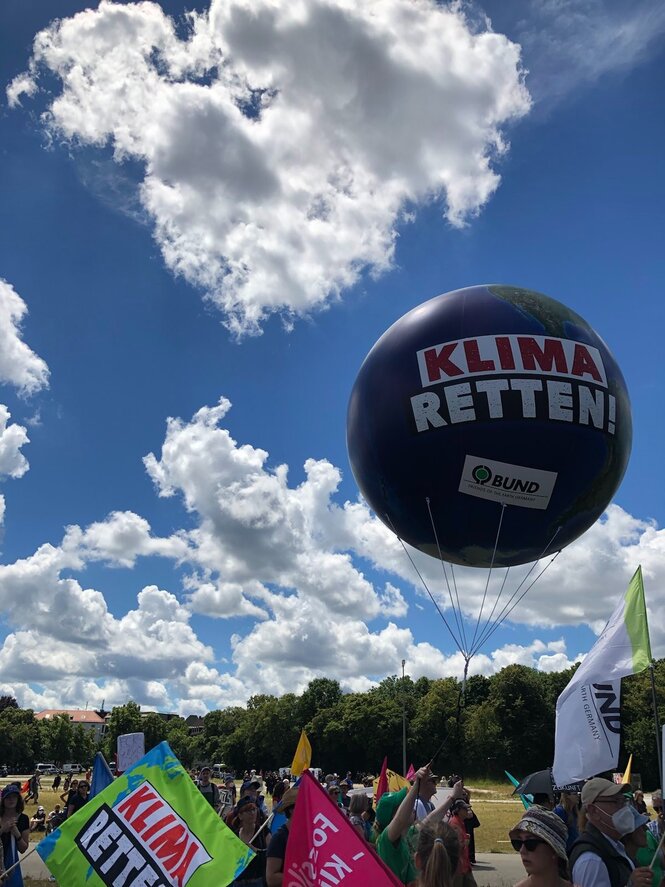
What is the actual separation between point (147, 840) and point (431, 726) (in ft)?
256

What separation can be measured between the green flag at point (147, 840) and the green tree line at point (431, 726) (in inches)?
1931

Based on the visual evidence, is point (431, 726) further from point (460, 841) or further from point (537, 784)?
point (460, 841)

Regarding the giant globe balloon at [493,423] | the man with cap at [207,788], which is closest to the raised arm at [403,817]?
the giant globe balloon at [493,423]

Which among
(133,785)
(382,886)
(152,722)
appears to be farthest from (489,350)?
(152,722)

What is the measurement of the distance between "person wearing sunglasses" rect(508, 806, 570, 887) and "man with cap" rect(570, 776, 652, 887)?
3.68 feet

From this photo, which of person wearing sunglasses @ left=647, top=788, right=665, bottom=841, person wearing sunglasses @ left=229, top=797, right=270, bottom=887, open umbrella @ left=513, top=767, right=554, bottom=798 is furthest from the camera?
open umbrella @ left=513, top=767, right=554, bottom=798

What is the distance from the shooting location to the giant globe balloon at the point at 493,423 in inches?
453

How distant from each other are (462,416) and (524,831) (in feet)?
26.6

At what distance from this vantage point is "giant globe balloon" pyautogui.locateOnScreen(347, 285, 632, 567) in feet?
37.8

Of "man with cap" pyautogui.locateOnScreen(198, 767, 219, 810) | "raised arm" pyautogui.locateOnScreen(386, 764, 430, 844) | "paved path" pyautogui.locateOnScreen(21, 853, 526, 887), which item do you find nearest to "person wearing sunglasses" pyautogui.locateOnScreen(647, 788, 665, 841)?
"raised arm" pyautogui.locateOnScreen(386, 764, 430, 844)

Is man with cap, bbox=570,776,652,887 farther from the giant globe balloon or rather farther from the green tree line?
the green tree line

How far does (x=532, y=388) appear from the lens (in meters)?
11.4

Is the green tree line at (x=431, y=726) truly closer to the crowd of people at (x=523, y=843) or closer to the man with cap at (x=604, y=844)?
the crowd of people at (x=523, y=843)

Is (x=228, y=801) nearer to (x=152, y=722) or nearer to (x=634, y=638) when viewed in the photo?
(x=634, y=638)
